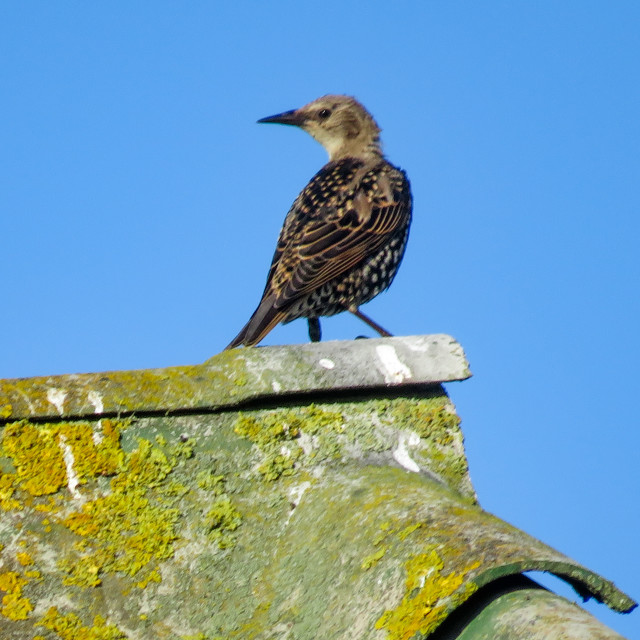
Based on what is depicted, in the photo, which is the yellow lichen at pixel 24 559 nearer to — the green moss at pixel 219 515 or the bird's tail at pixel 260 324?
the green moss at pixel 219 515

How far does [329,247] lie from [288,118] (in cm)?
177

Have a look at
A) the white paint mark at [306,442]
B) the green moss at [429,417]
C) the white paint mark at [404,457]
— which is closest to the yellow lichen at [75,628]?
the white paint mark at [306,442]

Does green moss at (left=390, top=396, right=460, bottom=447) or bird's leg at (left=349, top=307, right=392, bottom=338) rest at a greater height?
bird's leg at (left=349, top=307, right=392, bottom=338)

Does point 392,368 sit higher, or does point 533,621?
point 392,368

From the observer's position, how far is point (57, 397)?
8.94 ft

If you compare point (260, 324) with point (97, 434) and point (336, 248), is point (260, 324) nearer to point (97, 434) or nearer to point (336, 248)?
point (336, 248)

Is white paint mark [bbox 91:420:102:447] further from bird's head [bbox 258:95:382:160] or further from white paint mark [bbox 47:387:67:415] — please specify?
bird's head [bbox 258:95:382:160]

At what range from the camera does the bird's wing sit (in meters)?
5.62

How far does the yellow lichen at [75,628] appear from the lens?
2305 millimetres

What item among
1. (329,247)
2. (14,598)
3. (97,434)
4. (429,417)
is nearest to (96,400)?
(97,434)

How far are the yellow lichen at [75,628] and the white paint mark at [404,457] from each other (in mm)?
912

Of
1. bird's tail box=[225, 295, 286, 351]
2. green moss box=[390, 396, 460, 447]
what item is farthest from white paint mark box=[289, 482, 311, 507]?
bird's tail box=[225, 295, 286, 351]

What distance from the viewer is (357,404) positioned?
10.0 ft

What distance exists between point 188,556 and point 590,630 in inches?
39.1
